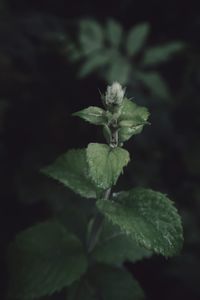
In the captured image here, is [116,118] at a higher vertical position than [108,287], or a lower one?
higher


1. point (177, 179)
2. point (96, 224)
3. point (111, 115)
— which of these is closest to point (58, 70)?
point (177, 179)

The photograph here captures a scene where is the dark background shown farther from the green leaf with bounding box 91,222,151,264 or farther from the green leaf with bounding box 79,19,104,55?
the green leaf with bounding box 91,222,151,264

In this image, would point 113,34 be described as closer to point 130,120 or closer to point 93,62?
point 93,62

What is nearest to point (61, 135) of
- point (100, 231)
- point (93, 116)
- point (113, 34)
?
point (113, 34)

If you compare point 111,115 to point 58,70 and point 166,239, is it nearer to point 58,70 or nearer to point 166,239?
point 166,239

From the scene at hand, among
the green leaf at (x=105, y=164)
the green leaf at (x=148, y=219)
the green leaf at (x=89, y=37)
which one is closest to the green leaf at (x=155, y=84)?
the green leaf at (x=89, y=37)

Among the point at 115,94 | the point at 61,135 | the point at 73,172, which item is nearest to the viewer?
the point at 115,94

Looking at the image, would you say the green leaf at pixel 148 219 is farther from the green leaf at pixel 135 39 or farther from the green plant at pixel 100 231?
the green leaf at pixel 135 39

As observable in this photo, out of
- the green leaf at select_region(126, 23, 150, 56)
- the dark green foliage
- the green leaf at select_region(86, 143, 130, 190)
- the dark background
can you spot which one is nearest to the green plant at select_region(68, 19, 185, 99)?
the green leaf at select_region(126, 23, 150, 56)
